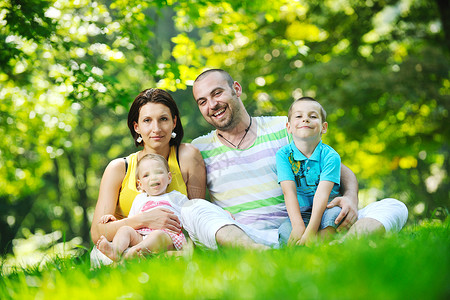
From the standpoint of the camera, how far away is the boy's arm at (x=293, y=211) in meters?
3.12

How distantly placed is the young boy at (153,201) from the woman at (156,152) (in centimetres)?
12

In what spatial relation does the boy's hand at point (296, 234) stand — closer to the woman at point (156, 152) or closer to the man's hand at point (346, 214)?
the man's hand at point (346, 214)

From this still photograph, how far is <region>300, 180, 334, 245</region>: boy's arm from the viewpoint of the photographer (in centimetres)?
303

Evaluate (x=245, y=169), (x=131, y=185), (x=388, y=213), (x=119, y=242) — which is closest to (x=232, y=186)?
(x=245, y=169)

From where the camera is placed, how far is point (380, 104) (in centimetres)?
1052

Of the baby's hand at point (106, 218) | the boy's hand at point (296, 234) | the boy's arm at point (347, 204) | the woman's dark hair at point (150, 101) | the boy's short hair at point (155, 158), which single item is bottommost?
the boy's hand at point (296, 234)

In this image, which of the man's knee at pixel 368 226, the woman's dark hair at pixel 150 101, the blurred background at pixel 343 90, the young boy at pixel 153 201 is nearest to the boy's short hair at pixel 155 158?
the young boy at pixel 153 201

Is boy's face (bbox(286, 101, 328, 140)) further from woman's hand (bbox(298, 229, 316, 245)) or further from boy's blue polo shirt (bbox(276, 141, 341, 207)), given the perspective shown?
woman's hand (bbox(298, 229, 316, 245))

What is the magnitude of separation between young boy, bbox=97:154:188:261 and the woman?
0.41 feet

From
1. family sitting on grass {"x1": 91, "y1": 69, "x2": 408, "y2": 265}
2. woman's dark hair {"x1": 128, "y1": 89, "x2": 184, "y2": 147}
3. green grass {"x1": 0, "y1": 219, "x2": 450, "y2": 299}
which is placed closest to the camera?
green grass {"x1": 0, "y1": 219, "x2": 450, "y2": 299}

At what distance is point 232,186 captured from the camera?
3688 mm

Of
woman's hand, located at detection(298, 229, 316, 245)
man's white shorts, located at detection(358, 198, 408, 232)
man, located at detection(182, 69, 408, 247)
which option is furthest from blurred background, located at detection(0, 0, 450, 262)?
woman's hand, located at detection(298, 229, 316, 245)

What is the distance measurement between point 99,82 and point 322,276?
12.4 ft

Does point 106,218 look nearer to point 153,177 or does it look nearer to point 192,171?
point 153,177
